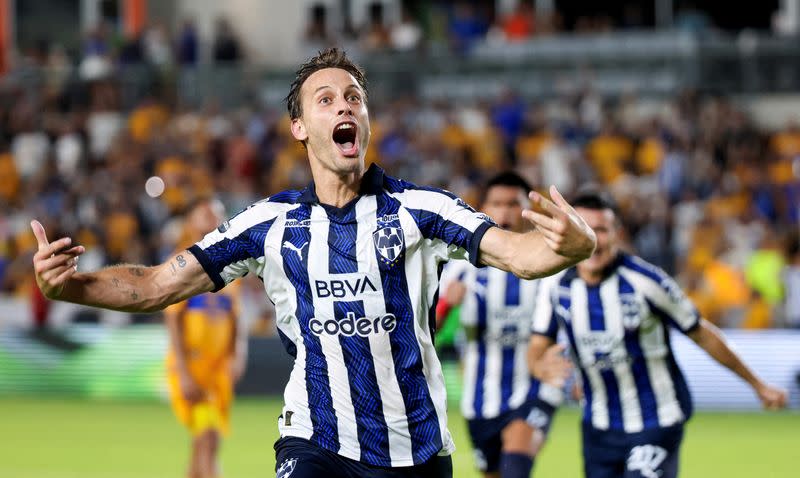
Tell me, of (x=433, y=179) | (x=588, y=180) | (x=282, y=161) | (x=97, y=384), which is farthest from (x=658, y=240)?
(x=97, y=384)

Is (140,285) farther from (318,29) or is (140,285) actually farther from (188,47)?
(188,47)

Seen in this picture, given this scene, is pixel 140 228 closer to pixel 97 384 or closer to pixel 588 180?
pixel 97 384

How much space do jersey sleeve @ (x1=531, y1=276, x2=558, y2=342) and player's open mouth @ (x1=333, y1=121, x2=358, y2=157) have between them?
2617 millimetres

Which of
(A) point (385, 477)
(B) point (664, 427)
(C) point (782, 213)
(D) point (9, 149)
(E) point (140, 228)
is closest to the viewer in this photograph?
(A) point (385, 477)

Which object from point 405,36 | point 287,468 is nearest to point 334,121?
point 287,468

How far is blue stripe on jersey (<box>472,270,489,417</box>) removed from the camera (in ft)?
28.2

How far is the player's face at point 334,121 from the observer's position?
537 cm

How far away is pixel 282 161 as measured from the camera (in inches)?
859

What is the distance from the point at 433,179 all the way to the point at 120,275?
1482cm

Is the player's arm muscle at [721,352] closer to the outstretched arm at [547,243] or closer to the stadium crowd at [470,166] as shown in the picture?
the outstretched arm at [547,243]

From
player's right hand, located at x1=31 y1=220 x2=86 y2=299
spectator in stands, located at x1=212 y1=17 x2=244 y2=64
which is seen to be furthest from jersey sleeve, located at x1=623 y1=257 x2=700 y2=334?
spectator in stands, located at x1=212 y1=17 x2=244 y2=64

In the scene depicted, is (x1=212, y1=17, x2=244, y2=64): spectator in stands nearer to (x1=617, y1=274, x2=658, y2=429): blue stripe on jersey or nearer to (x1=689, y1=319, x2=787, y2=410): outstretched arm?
(x1=617, y1=274, x2=658, y2=429): blue stripe on jersey

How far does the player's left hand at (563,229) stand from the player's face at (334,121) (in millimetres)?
990

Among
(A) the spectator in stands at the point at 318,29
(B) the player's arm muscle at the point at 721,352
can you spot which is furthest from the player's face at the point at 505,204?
(A) the spectator in stands at the point at 318,29
